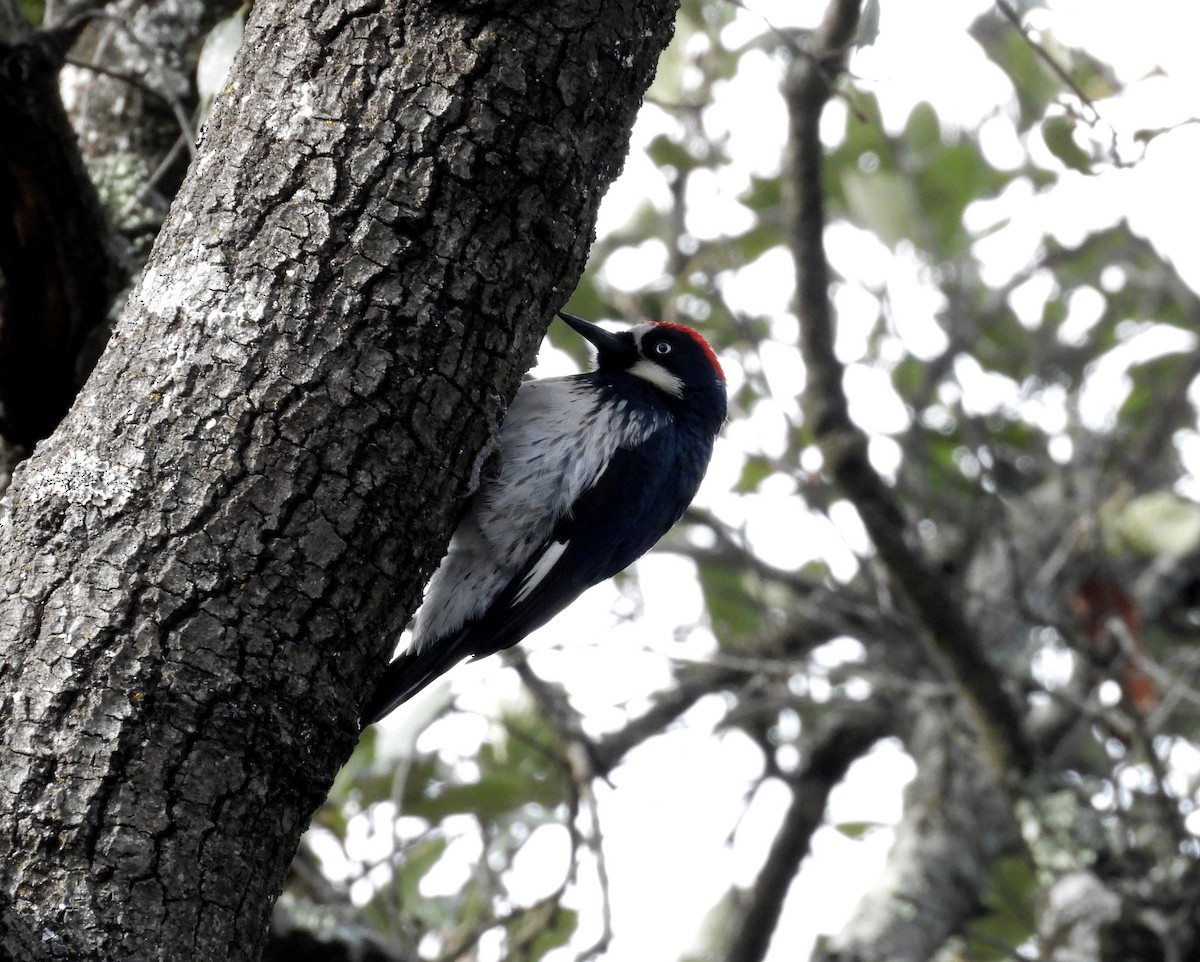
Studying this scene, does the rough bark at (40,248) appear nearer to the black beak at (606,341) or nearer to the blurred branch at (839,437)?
the black beak at (606,341)

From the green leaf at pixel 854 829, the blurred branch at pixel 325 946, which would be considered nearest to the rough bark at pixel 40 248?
the blurred branch at pixel 325 946

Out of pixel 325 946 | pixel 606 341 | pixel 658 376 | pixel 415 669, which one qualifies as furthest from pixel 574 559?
pixel 325 946

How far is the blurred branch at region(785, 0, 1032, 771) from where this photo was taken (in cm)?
432

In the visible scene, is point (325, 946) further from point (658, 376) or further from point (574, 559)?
point (658, 376)

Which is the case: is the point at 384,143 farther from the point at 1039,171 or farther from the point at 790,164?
the point at 1039,171

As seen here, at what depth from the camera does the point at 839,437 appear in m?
4.52

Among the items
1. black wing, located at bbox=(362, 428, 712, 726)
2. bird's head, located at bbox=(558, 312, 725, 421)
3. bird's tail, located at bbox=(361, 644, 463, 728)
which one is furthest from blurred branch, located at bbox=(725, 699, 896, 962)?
bird's tail, located at bbox=(361, 644, 463, 728)

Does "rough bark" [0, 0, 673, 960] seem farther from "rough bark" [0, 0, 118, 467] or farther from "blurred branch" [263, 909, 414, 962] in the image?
"blurred branch" [263, 909, 414, 962]

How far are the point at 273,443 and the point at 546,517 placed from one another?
1563mm

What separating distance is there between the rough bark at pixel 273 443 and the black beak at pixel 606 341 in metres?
1.65

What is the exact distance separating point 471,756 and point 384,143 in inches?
139

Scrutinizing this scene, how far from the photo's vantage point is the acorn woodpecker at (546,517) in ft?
10.7

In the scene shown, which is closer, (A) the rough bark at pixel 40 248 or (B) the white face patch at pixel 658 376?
(A) the rough bark at pixel 40 248

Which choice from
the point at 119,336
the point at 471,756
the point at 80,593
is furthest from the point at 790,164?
the point at 80,593
